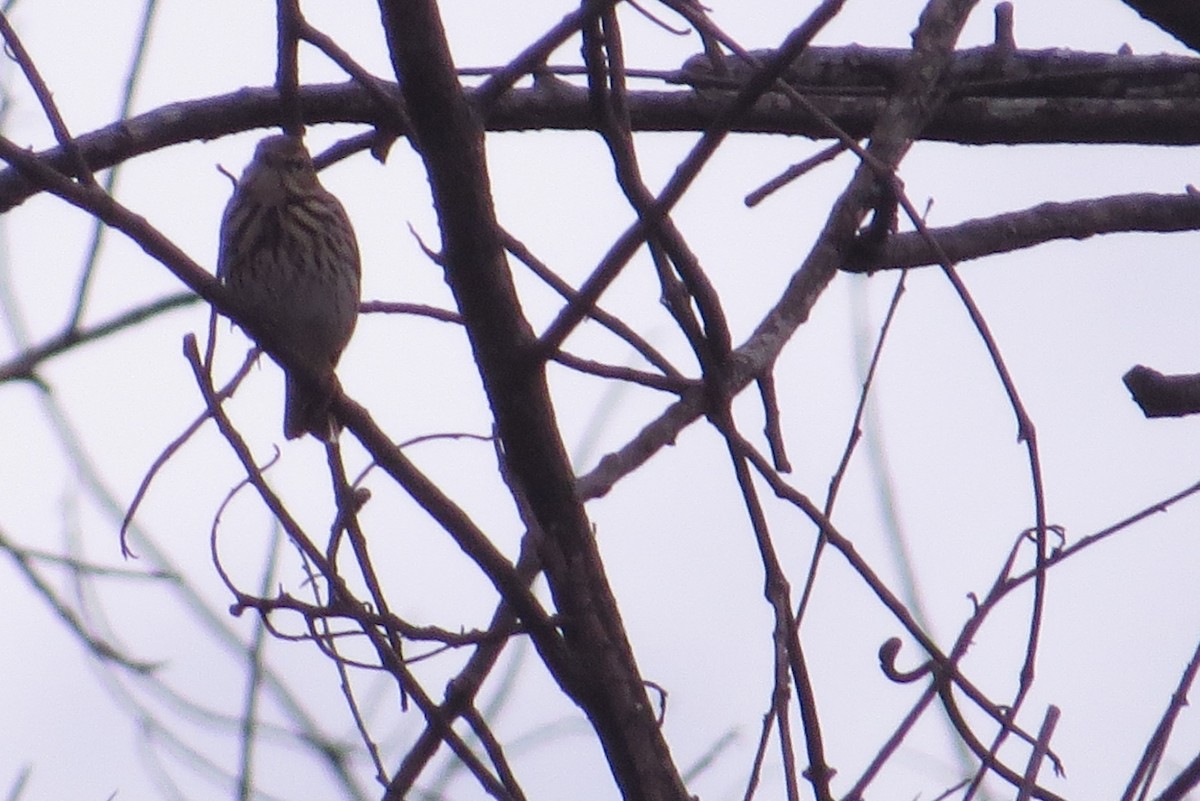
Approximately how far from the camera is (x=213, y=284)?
2438 millimetres

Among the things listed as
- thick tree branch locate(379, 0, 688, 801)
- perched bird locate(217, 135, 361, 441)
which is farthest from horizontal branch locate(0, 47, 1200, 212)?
thick tree branch locate(379, 0, 688, 801)

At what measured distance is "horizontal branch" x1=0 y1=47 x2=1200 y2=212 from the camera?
4.14m

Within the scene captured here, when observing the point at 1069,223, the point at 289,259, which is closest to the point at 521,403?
the point at 1069,223

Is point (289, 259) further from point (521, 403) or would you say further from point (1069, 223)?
point (521, 403)

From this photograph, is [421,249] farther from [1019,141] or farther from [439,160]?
[1019,141]

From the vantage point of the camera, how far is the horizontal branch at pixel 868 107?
13.6ft

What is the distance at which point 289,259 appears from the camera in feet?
16.7

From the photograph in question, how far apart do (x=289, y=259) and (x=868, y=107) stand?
1.68 m

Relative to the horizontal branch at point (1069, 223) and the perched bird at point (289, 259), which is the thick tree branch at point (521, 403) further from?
the perched bird at point (289, 259)

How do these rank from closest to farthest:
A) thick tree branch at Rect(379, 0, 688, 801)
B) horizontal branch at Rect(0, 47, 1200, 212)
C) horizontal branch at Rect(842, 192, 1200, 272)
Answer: thick tree branch at Rect(379, 0, 688, 801)
horizontal branch at Rect(842, 192, 1200, 272)
horizontal branch at Rect(0, 47, 1200, 212)

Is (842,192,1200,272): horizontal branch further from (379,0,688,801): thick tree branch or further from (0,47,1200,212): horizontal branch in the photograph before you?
(379,0,688,801): thick tree branch

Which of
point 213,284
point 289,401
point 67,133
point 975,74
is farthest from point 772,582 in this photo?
point 289,401

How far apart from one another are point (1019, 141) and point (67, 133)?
261 centimetres

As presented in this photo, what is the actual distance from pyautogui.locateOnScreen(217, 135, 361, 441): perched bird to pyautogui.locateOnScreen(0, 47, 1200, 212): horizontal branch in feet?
2.60
